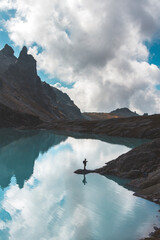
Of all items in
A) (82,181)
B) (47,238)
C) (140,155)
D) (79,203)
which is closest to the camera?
(47,238)

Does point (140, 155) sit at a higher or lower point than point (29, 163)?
higher

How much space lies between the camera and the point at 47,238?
766 inches

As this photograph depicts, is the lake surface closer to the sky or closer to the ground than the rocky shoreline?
closer to the ground

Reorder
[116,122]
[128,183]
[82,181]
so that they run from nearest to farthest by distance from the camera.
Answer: [128,183] < [82,181] < [116,122]

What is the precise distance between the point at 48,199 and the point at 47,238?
33.3 ft

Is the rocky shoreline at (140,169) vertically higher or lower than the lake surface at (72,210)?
higher

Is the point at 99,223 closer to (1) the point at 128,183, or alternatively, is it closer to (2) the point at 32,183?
(1) the point at 128,183

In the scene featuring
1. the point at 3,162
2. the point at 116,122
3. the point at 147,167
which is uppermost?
the point at 116,122

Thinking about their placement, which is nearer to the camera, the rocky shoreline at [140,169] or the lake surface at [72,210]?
the lake surface at [72,210]

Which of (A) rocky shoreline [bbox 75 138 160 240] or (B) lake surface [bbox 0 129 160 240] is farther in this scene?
(A) rocky shoreline [bbox 75 138 160 240]

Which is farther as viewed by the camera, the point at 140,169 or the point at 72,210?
the point at 140,169

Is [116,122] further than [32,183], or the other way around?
[116,122]

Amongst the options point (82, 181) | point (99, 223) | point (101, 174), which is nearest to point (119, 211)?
point (99, 223)

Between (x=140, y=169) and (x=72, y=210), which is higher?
(x=140, y=169)
